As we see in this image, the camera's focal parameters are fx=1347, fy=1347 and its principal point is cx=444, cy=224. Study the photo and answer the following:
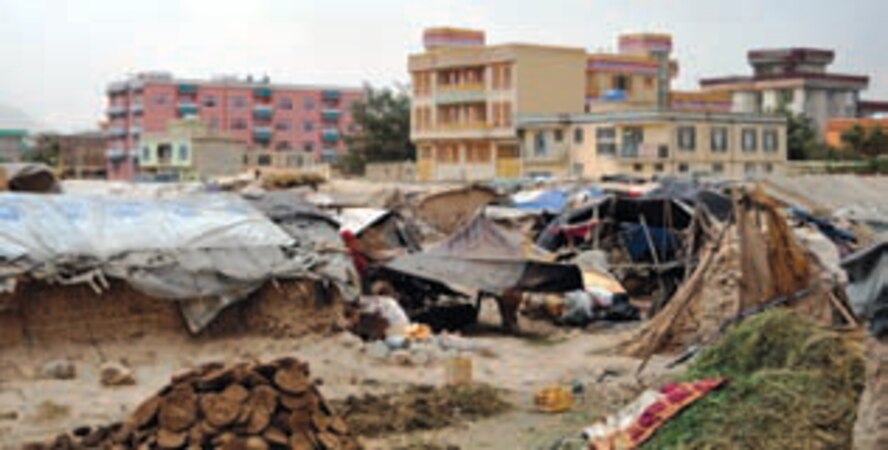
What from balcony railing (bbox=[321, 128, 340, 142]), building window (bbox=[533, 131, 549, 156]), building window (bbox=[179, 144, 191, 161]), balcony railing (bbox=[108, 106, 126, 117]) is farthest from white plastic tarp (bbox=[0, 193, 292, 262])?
balcony railing (bbox=[321, 128, 340, 142])

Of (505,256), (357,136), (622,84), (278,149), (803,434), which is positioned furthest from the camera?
(278,149)

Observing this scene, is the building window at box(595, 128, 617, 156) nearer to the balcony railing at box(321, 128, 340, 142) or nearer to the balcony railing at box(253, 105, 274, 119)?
the balcony railing at box(253, 105, 274, 119)

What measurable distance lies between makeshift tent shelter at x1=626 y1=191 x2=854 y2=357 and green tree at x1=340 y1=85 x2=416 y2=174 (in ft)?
160

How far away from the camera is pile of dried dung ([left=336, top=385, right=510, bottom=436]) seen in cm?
1177

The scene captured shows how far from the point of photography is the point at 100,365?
14648 mm

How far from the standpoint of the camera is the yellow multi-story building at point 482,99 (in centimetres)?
5428

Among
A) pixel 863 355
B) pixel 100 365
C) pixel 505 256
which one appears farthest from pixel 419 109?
pixel 863 355

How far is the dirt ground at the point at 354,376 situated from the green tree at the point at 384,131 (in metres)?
46.9

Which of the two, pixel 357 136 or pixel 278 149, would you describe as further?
pixel 278 149

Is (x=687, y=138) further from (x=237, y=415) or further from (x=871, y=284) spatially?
(x=237, y=415)

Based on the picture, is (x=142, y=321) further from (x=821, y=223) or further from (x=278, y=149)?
(x=278, y=149)

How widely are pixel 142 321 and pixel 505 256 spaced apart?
508 cm

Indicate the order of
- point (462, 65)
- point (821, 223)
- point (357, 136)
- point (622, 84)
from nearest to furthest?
1. point (821, 223)
2. point (462, 65)
3. point (622, 84)
4. point (357, 136)

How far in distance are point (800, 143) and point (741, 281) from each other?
44.6 metres
